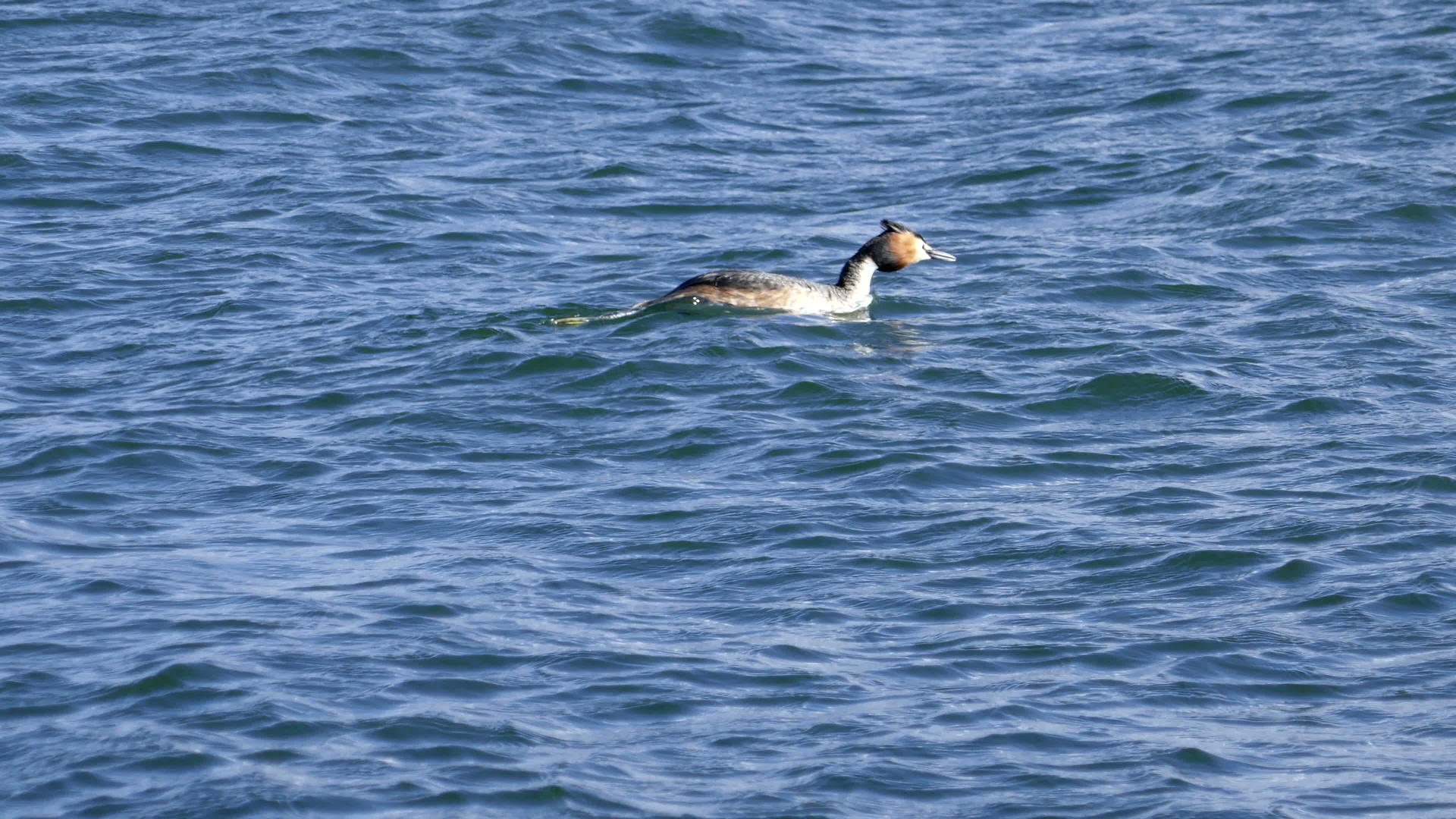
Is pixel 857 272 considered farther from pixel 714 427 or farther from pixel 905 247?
pixel 714 427

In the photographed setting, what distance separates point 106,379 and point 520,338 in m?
2.79

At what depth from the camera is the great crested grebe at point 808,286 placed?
15.2 m

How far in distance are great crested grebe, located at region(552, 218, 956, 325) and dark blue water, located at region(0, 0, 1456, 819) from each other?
22 cm

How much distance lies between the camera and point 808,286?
51.5 feet

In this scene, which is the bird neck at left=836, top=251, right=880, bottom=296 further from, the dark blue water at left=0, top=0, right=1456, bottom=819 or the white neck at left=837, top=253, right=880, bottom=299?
the dark blue water at left=0, top=0, right=1456, bottom=819

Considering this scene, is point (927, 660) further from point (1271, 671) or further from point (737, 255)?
point (737, 255)

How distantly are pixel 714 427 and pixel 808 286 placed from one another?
3145 mm

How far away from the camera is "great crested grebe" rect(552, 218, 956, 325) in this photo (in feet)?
49.7

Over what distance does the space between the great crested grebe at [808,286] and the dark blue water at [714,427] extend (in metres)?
0.22

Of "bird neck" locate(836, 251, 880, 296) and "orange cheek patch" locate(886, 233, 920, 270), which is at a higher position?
"orange cheek patch" locate(886, 233, 920, 270)

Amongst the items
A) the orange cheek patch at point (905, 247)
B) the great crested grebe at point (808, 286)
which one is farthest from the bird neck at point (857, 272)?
the orange cheek patch at point (905, 247)

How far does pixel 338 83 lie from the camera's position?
2211cm

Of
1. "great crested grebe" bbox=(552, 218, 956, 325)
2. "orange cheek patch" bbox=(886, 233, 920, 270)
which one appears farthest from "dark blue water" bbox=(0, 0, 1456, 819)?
"orange cheek patch" bbox=(886, 233, 920, 270)

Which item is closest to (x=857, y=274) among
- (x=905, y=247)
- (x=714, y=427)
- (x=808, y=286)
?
(x=905, y=247)
